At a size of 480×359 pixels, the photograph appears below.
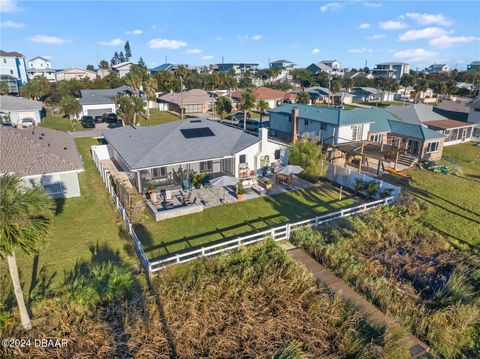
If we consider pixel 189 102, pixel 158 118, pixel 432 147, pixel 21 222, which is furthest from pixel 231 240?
pixel 189 102

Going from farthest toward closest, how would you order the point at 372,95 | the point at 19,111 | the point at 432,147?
1. the point at 372,95
2. the point at 19,111
3. the point at 432,147

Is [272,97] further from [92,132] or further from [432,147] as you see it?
[432,147]

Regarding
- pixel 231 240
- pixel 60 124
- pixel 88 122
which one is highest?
pixel 88 122

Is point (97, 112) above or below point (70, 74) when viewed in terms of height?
below

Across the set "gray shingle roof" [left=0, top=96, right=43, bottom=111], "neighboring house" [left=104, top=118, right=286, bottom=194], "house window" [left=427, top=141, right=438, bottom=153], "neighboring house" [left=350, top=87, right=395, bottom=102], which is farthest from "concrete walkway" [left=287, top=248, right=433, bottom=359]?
"neighboring house" [left=350, top=87, right=395, bottom=102]

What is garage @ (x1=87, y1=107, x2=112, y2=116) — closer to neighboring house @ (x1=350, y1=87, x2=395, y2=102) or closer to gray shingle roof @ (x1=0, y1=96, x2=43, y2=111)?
gray shingle roof @ (x1=0, y1=96, x2=43, y2=111)

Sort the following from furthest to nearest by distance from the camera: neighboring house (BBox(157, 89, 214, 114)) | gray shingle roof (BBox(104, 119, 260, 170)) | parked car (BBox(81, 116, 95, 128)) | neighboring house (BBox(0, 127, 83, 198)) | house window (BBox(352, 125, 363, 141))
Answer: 1. neighboring house (BBox(157, 89, 214, 114))
2. parked car (BBox(81, 116, 95, 128))
3. house window (BBox(352, 125, 363, 141))
4. gray shingle roof (BBox(104, 119, 260, 170))
5. neighboring house (BBox(0, 127, 83, 198))

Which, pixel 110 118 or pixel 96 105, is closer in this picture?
pixel 110 118

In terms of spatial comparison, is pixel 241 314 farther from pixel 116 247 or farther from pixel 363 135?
pixel 363 135
